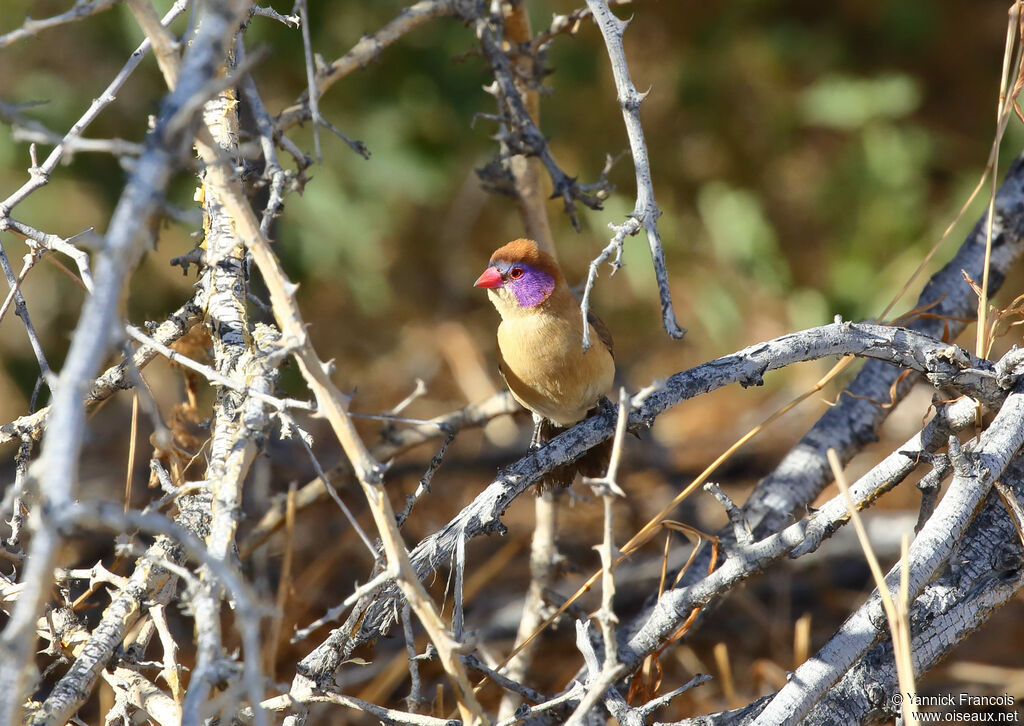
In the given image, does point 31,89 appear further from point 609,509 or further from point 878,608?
point 878,608

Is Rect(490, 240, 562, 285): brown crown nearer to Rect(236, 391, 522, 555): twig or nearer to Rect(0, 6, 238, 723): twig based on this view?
Rect(236, 391, 522, 555): twig

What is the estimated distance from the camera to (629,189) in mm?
4820

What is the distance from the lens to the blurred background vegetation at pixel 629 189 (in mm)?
3896

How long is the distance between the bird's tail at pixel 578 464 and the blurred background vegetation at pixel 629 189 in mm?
681

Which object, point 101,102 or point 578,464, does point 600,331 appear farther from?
point 101,102

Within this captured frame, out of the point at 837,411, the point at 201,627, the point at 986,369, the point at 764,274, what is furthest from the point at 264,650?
the point at 764,274

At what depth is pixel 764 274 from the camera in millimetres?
Answer: 4473

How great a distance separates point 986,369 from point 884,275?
2403 mm

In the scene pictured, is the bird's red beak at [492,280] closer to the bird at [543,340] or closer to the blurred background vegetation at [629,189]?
the bird at [543,340]

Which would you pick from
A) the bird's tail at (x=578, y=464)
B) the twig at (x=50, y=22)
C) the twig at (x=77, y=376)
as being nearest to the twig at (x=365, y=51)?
the twig at (x=50, y=22)

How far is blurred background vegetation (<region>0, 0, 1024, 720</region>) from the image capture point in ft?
12.8

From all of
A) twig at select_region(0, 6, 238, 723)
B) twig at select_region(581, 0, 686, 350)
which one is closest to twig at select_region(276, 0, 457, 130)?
twig at select_region(581, 0, 686, 350)

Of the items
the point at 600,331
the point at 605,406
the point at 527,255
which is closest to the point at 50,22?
the point at 527,255

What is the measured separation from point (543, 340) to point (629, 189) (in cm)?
245
